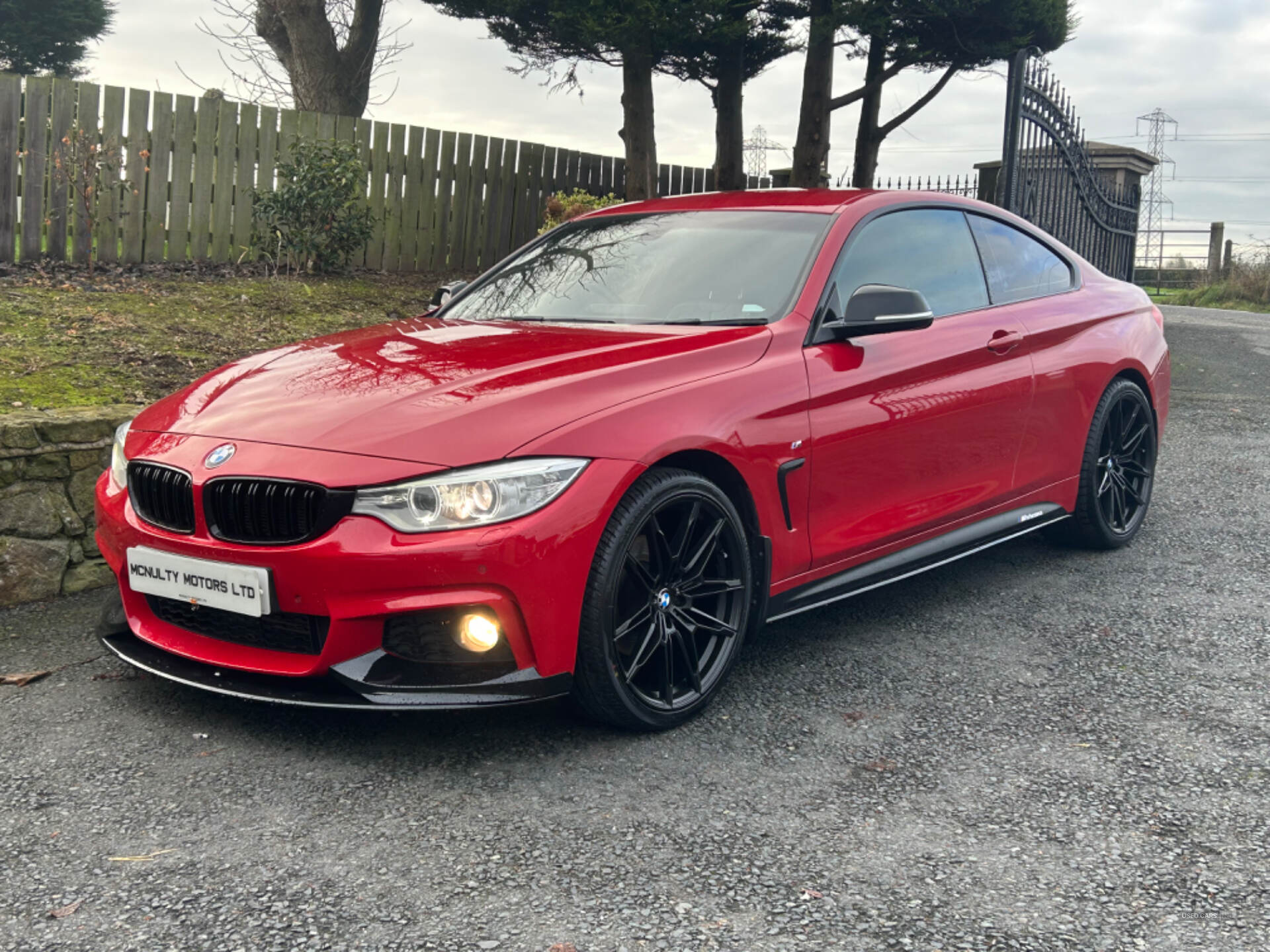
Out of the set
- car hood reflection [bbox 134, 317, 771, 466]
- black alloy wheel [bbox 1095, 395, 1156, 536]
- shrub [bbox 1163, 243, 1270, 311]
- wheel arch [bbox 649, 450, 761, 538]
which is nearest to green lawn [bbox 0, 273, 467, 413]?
car hood reflection [bbox 134, 317, 771, 466]

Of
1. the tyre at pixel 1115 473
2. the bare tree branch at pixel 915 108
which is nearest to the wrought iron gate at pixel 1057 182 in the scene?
the bare tree branch at pixel 915 108

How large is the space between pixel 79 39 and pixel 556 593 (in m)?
36.2

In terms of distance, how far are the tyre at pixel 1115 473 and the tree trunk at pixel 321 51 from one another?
10984 millimetres

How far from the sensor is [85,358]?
21.3ft

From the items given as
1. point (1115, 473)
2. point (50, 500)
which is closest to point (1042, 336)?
point (1115, 473)

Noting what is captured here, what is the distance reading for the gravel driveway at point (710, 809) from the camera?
256 centimetres

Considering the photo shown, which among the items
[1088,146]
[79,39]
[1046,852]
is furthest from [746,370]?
[79,39]

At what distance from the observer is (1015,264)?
5.32 meters

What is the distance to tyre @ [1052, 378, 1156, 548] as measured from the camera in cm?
553

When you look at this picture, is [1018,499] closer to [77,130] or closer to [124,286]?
[124,286]

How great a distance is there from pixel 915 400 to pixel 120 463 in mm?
2619

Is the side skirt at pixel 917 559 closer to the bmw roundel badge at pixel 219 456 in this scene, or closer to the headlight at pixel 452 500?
the headlight at pixel 452 500

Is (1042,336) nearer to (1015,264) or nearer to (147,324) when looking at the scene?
(1015,264)

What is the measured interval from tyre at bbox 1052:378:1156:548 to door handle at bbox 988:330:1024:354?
0.78m
